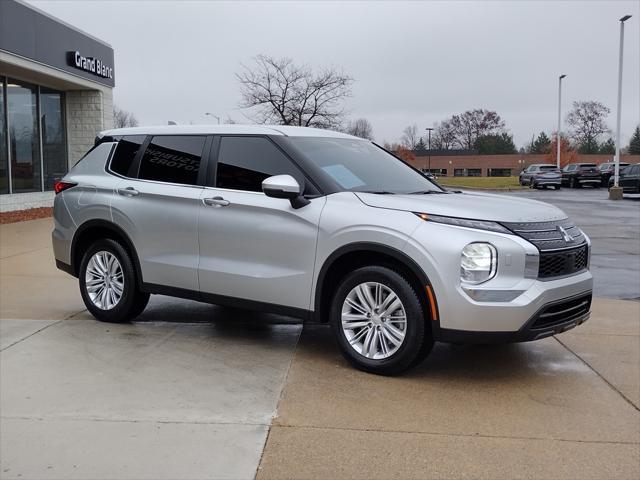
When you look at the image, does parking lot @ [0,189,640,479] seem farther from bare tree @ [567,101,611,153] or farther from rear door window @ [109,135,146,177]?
bare tree @ [567,101,611,153]

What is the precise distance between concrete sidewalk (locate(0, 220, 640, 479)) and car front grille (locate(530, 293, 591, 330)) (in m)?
0.48

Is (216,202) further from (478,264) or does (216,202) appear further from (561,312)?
(561,312)

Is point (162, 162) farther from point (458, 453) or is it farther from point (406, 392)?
point (458, 453)

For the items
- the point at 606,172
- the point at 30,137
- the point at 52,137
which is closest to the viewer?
the point at 30,137

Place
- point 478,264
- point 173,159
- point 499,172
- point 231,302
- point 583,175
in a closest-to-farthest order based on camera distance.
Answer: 1. point 478,264
2. point 231,302
3. point 173,159
4. point 583,175
5. point 499,172

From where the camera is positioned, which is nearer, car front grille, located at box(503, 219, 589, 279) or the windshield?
car front grille, located at box(503, 219, 589, 279)

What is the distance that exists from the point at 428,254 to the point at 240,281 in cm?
170

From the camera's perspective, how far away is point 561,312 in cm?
475

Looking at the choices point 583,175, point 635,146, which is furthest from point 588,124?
point 635,146

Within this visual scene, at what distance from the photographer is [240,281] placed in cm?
547

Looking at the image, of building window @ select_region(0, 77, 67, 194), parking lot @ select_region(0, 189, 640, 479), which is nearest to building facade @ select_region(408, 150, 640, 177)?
building window @ select_region(0, 77, 67, 194)

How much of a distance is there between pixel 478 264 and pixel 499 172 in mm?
87155

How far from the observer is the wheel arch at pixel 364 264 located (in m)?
4.61

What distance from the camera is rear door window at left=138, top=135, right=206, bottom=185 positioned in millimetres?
6000
